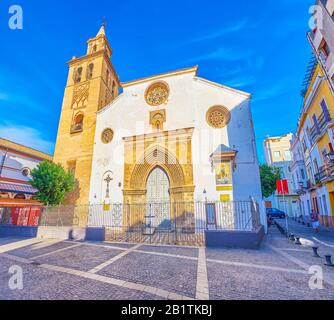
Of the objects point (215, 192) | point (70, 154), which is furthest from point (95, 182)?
point (215, 192)

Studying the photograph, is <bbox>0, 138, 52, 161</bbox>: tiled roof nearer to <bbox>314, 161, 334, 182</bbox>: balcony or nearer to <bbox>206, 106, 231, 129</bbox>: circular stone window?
<bbox>206, 106, 231, 129</bbox>: circular stone window

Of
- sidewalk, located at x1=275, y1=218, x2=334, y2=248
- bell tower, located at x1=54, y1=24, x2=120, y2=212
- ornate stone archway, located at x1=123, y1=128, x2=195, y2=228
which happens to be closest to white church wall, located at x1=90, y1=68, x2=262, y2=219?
ornate stone archway, located at x1=123, y1=128, x2=195, y2=228

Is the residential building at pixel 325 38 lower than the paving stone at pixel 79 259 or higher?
higher

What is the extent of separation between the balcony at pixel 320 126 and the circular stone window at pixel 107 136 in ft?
53.4

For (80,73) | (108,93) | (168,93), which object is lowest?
(168,93)

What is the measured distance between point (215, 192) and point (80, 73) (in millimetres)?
18805

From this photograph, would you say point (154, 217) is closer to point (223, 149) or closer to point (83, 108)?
point (223, 149)

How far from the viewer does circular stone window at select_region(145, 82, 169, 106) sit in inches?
549

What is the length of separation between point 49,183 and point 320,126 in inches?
830

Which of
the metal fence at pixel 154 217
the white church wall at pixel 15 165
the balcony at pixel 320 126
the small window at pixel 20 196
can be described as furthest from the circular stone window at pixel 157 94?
the small window at pixel 20 196

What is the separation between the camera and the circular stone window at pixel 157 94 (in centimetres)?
1395

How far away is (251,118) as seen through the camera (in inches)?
457

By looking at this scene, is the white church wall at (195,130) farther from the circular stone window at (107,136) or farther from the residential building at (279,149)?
the residential building at (279,149)
